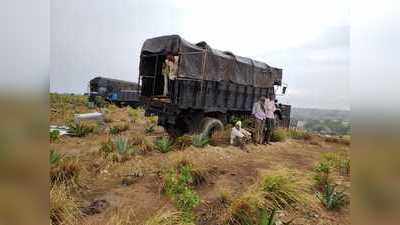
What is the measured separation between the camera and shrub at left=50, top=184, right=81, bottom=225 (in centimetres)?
236

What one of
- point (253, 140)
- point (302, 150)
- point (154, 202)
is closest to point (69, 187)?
point (154, 202)

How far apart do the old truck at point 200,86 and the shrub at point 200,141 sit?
57 millimetres

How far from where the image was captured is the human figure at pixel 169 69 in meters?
3.46

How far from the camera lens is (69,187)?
255 centimetres

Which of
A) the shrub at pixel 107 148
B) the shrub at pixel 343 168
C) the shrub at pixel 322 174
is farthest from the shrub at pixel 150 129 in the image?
the shrub at pixel 343 168

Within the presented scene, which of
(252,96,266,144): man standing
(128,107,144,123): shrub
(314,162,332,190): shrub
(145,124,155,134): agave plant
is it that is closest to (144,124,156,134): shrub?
(145,124,155,134): agave plant

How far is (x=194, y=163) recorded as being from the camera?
105 inches

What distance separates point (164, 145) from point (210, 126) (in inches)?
17.1

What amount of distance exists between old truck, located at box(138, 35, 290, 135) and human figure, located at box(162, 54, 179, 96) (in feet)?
0.18

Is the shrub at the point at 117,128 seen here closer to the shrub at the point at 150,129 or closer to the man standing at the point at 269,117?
the shrub at the point at 150,129

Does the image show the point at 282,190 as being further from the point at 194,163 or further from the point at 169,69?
the point at 169,69

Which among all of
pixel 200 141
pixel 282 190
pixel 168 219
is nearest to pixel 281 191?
pixel 282 190
